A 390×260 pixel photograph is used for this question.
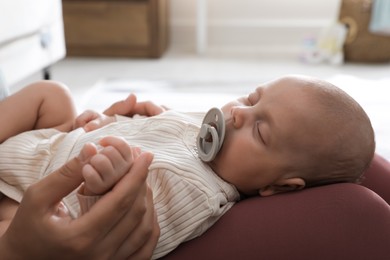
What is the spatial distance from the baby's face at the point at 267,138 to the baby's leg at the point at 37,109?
1.14ft

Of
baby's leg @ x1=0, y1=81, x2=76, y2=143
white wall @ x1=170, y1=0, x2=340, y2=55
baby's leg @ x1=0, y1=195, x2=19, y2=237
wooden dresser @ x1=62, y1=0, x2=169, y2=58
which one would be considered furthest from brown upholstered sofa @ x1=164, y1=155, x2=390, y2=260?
white wall @ x1=170, y1=0, x2=340, y2=55

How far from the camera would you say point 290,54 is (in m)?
2.91

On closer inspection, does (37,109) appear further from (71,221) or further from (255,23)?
(255,23)

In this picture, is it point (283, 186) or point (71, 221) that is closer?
point (71, 221)

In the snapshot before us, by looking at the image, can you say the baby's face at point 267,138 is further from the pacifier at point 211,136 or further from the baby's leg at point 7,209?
the baby's leg at point 7,209

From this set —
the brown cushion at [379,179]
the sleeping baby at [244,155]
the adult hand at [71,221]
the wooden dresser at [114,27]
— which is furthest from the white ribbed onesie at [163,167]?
the wooden dresser at [114,27]

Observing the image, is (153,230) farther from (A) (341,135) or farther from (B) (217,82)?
(B) (217,82)

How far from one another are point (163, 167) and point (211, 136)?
4.1 inches

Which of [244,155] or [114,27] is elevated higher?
[244,155]

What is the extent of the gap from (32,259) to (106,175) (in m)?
0.13

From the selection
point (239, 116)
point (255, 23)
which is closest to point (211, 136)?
point (239, 116)

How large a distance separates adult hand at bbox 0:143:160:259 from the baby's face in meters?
0.22

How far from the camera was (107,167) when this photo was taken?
584 millimetres

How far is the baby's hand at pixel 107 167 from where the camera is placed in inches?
22.9
